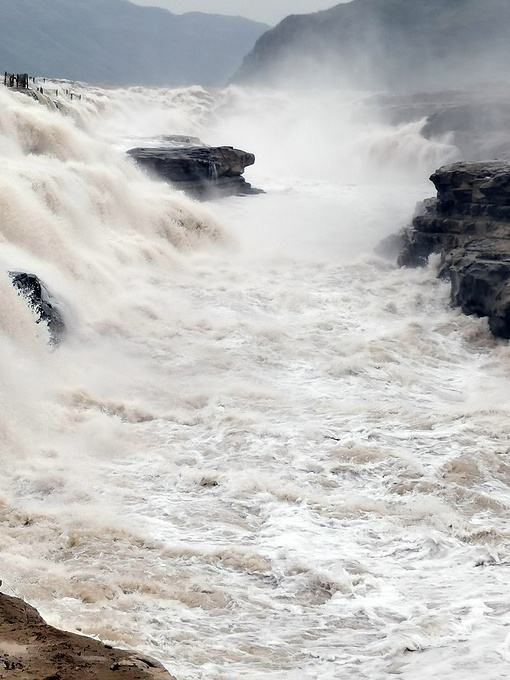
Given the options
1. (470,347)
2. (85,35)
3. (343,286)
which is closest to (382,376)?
(470,347)

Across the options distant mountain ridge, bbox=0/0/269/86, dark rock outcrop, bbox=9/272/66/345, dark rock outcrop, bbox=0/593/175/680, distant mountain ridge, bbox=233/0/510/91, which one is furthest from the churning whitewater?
distant mountain ridge, bbox=0/0/269/86

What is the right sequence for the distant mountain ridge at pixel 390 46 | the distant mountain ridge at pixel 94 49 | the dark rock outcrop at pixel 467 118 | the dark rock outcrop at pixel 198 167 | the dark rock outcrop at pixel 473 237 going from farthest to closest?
the distant mountain ridge at pixel 94 49
the distant mountain ridge at pixel 390 46
the dark rock outcrop at pixel 467 118
the dark rock outcrop at pixel 198 167
the dark rock outcrop at pixel 473 237

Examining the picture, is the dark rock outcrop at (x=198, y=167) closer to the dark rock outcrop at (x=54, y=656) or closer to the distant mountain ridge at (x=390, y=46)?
the dark rock outcrop at (x=54, y=656)

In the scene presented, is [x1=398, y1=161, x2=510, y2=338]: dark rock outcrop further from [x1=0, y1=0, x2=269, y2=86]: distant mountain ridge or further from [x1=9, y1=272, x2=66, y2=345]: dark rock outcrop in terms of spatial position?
[x1=0, y1=0, x2=269, y2=86]: distant mountain ridge

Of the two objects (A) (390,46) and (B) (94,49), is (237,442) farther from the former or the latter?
(B) (94,49)

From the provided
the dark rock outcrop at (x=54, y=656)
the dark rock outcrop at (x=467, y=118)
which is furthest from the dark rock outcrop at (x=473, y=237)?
the dark rock outcrop at (x=54, y=656)

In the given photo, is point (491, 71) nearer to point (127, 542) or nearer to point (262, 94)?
point (262, 94)
